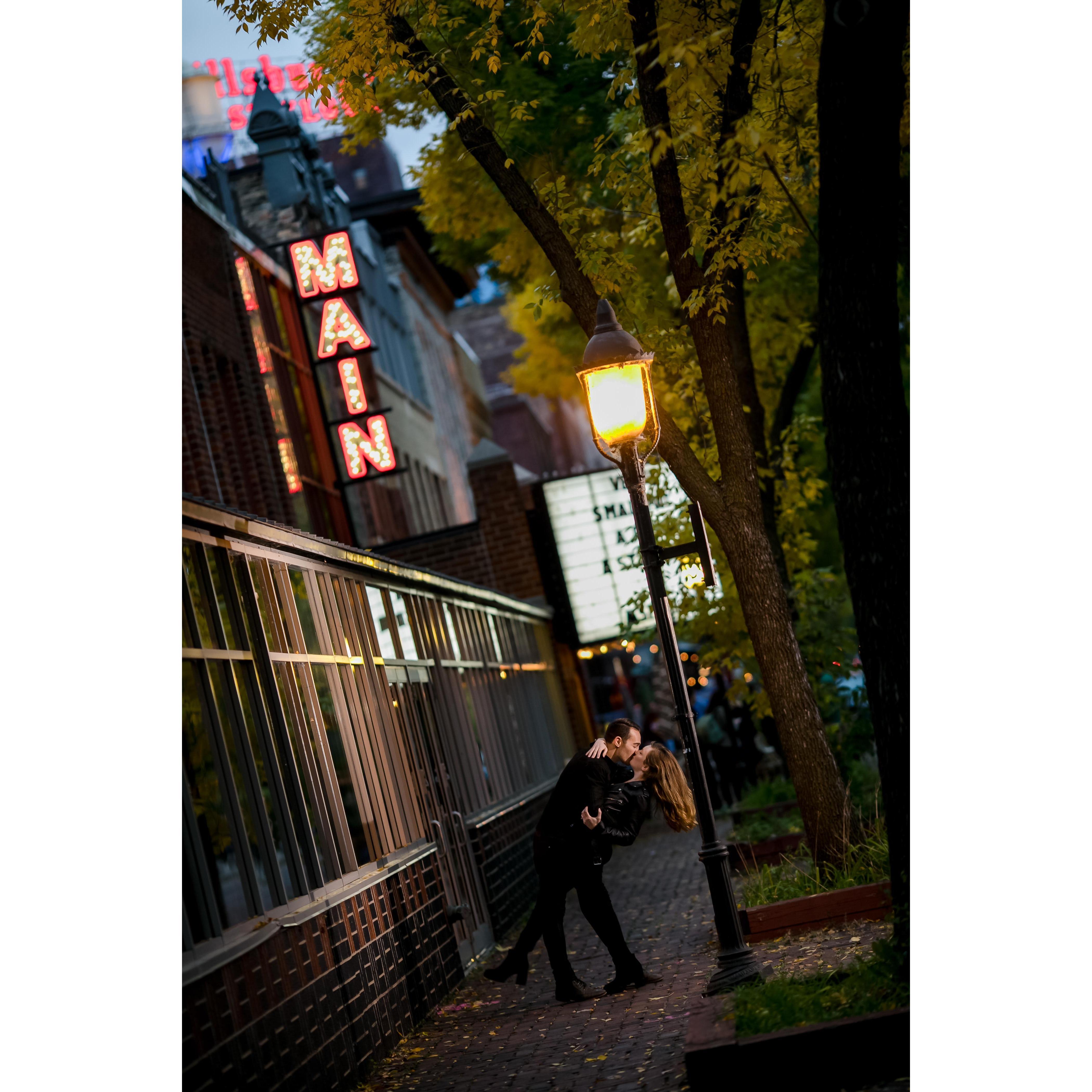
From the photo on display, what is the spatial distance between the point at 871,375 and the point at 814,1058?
9.27ft

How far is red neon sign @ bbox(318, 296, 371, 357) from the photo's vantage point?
21.2 meters

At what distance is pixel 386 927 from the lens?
9.34 m

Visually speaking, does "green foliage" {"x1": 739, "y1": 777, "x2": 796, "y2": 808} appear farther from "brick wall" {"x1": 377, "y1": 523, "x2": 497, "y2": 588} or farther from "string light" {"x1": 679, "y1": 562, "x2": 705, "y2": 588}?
"brick wall" {"x1": 377, "y1": 523, "x2": 497, "y2": 588}

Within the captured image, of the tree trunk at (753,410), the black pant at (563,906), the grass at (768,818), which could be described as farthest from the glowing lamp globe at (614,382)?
the grass at (768,818)

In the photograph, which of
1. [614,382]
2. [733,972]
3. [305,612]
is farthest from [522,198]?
[733,972]

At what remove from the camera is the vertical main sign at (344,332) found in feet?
69.2

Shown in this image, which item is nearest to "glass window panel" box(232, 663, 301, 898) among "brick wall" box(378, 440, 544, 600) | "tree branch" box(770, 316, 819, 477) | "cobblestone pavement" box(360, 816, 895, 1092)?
"cobblestone pavement" box(360, 816, 895, 1092)

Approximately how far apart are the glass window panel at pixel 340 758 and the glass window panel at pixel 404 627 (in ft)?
2.88

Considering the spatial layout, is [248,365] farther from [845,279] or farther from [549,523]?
[845,279]

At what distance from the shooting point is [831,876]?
32.8 feet

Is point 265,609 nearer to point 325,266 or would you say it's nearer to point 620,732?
point 620,732

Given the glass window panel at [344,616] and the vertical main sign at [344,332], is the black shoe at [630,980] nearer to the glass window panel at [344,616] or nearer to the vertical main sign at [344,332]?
the glass window panel at [344,616]

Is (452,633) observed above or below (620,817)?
above

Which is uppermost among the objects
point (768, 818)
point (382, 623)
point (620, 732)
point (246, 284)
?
point (246, 284)
